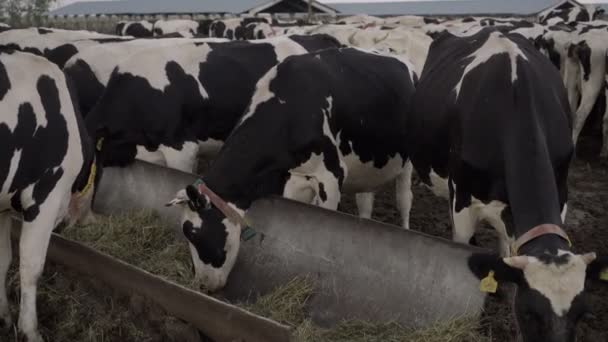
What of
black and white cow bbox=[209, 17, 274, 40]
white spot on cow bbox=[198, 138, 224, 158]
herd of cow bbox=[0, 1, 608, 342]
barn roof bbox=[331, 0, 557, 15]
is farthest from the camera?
barn roof bbox=[331, 0, 557, 15]

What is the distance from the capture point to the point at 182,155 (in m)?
6.21

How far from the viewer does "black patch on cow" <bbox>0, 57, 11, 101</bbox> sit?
3.78 meters

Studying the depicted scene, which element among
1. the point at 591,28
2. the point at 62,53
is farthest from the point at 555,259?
the point at 591,28

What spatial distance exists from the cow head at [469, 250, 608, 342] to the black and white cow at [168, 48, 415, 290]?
210 centimetres

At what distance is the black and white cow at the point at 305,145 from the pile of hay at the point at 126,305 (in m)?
0.49

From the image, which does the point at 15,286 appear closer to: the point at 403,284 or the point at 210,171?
the point at 210,171

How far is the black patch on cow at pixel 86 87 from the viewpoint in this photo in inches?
264

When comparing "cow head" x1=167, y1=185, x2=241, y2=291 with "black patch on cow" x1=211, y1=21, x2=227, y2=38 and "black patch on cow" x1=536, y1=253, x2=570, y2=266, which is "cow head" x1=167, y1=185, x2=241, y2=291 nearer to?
"black patch on cow" x1=536, y1=253, x2=570, y2=266

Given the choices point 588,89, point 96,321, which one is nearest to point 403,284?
point 96,321

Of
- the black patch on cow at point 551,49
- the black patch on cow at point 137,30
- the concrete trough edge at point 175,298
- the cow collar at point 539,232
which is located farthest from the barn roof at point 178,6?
the cow collar at point 539,232

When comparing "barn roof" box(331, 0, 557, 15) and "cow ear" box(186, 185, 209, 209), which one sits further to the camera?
"barn roof" box(331, 0, 557, 15)

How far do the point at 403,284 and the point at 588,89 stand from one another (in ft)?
23.0

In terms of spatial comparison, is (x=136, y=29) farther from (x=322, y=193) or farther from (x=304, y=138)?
(x=304, y=138)

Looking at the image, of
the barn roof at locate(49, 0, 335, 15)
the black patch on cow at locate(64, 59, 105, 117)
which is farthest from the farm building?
Answer: the black patch on cow at locate(64, 59, 105, 117)
